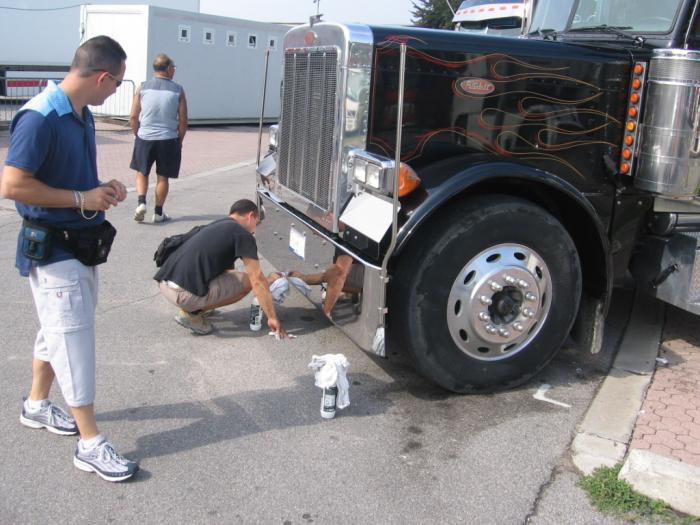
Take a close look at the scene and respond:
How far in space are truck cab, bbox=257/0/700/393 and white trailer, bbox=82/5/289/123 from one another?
11.1 meters

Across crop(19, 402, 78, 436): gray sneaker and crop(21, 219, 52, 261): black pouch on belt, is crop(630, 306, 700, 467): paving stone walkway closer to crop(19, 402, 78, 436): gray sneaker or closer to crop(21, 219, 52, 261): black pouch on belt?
crop(19, 402, 78, 436): gray sneaker

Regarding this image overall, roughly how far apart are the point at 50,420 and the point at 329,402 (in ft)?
4.47

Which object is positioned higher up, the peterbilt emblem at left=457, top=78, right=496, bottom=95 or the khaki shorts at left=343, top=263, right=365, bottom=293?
the peterbilt emblem at left=457, top=78, right=496, bottom=95

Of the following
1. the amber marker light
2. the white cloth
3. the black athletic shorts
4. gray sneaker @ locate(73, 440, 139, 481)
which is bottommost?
gray sneaker @ locate(73, 440, 139, 481)

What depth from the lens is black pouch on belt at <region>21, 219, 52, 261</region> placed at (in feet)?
9.87

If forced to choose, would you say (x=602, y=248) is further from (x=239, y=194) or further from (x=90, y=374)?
(x=239, y=194)

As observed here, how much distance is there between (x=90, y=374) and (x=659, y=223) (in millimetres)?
3433

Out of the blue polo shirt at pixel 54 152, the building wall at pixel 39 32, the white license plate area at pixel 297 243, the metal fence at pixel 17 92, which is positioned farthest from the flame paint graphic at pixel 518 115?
the building wall at pixel 39 32

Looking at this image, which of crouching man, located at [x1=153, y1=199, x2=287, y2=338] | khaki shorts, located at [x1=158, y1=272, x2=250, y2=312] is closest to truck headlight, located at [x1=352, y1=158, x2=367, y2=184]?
crouching man, located at [x1=153, y1=199, x2=287, y2=338]

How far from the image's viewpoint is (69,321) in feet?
10.2

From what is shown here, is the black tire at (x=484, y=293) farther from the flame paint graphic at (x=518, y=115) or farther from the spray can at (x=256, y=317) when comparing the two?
the spray can at (x=256, y=317)

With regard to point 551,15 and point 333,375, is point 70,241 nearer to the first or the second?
point 333,375

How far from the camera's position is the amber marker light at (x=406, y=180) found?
369 cm

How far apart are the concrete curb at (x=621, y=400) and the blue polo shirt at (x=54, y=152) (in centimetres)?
258
